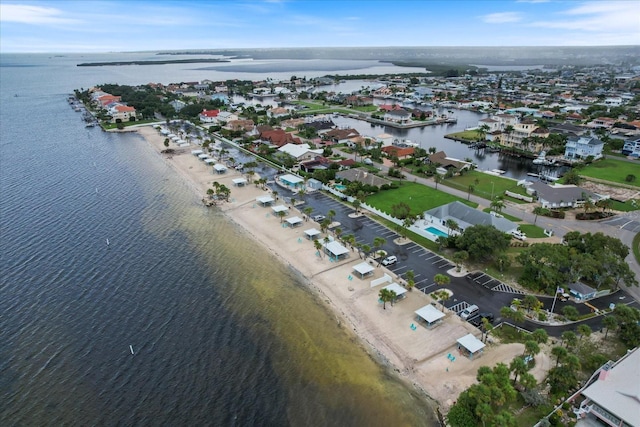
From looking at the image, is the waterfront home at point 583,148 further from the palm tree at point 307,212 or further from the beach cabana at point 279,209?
the beach cabana at point 279,209

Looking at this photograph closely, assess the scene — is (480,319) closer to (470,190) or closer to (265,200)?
(470,190)

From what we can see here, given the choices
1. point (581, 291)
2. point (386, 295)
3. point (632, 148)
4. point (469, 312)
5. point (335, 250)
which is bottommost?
point (335, 250)

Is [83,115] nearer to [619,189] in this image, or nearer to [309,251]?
[309,251]

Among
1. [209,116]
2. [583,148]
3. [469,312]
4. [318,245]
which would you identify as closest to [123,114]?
[209,116]

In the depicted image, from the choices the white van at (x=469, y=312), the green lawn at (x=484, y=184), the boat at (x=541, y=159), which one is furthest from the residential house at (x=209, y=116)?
the white van at (x=469, y=312)

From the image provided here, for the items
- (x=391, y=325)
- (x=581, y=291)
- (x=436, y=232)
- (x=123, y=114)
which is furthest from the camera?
(x=123, y=114)

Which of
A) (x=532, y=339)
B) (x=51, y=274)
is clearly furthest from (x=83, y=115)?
(x=532, y=339)
